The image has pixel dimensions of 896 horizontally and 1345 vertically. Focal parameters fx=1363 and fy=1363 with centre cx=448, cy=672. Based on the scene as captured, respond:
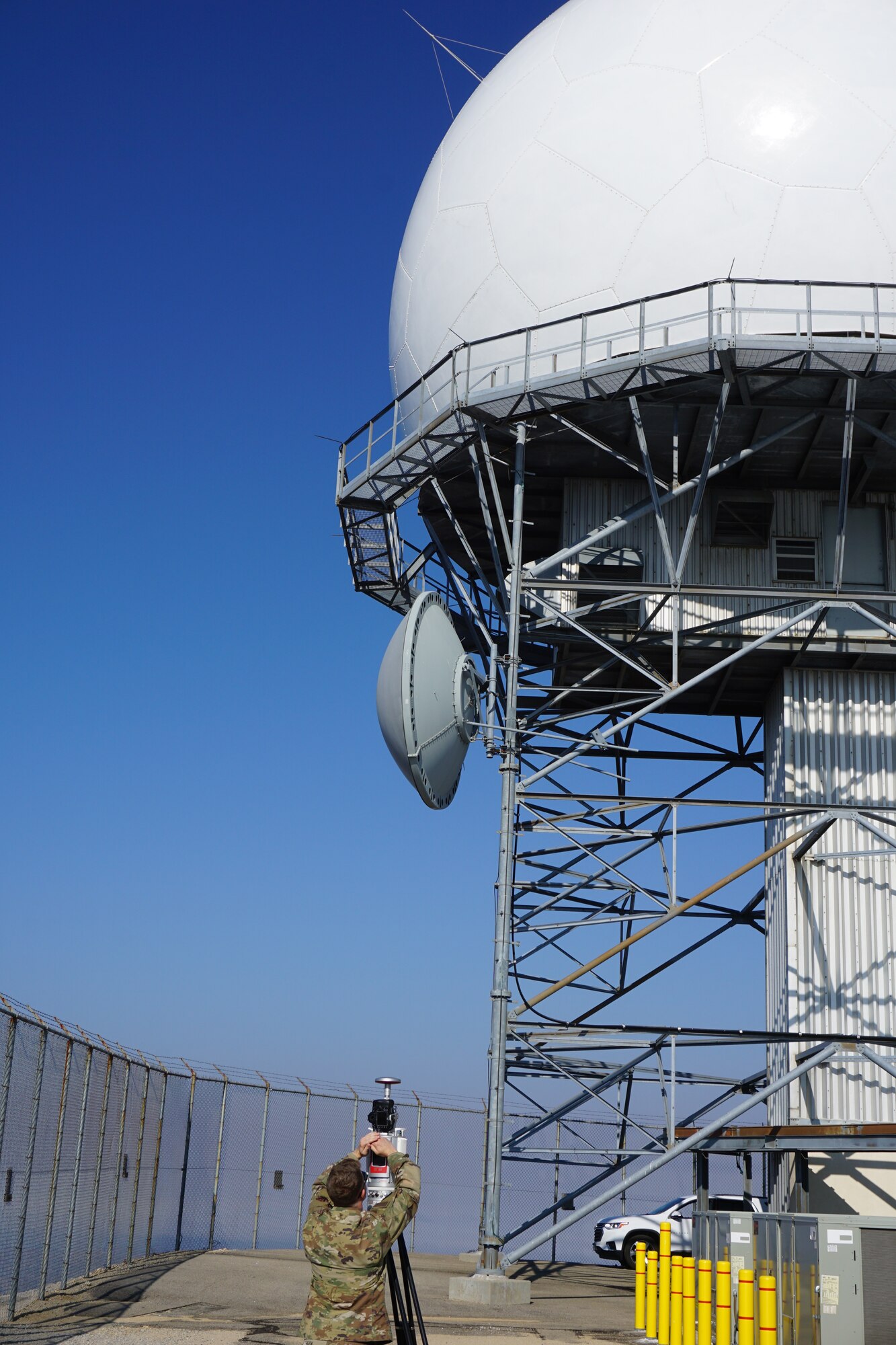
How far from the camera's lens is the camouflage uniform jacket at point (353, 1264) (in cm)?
685

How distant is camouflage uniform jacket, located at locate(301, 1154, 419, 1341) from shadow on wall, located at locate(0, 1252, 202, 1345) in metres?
4.40

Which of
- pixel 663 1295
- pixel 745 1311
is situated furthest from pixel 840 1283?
pixel 663 1295

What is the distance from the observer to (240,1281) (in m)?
16.5

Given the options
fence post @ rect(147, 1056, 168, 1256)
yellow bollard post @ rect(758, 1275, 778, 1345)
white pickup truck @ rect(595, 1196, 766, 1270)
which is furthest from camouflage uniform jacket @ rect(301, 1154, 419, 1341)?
white pickup truck @ rect(595, 1196, 766, 1270)

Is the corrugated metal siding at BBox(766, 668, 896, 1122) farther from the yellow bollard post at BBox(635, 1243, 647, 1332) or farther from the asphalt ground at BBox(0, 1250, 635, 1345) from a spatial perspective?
the yellow bollard post at BBox(635, 1243, 647, 1332)

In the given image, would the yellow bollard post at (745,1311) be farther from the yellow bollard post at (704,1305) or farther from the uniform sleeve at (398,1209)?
the uniform sleeve at (398,1209)

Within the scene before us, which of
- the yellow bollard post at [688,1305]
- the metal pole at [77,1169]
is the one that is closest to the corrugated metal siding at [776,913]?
the yellow bollard post at [688,1305]

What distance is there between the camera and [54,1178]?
1276 centimetres

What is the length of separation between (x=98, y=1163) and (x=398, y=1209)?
921cm

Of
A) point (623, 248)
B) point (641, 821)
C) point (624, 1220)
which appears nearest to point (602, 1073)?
point (641, 821)

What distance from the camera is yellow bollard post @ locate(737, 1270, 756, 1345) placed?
1170 centimetres

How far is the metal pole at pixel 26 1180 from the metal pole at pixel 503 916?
6906 mm

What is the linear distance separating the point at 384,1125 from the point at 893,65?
1784cm

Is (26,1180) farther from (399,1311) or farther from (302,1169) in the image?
(302,1169)
